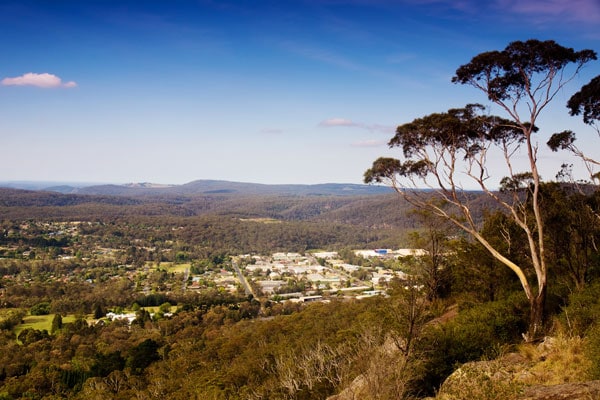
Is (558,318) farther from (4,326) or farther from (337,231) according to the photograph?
(337,231)

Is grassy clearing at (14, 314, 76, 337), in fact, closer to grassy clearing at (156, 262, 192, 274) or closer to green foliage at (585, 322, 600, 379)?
grassy clearing at (156, 262, 192, 274)

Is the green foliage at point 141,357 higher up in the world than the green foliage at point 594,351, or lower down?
lower down

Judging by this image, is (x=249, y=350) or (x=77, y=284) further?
(x=77, y=284)

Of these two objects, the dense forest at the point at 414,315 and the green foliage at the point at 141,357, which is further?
the green foliage at the point at 141,357

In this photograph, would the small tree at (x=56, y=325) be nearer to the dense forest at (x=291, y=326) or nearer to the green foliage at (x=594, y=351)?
the dense forest at (x=291, y=326)

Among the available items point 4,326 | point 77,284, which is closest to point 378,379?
point 4,326

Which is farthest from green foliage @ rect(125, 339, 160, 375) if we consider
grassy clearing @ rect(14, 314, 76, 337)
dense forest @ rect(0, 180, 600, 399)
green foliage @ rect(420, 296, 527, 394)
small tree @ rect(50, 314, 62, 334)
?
green foliage @ rect(420, 296, 527, 394)

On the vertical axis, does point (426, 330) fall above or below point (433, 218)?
below

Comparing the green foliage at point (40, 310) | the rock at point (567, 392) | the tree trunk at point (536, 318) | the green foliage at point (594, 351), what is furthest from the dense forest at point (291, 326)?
the rock at point (567, 392)

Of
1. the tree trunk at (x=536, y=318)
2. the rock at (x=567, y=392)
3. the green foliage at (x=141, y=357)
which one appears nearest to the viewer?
the rock at (x=567, y=392)

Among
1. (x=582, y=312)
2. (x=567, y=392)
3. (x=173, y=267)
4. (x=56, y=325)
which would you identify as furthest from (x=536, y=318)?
(x=173, y=267)

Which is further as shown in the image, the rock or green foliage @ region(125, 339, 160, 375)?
green foliage @ region(125, 339, 160, 375)
